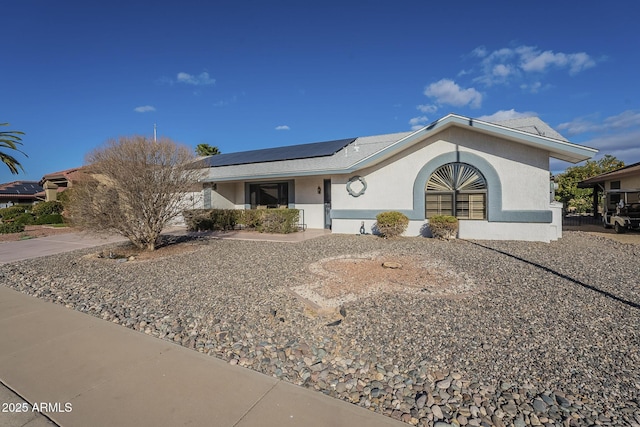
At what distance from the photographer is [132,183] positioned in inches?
361

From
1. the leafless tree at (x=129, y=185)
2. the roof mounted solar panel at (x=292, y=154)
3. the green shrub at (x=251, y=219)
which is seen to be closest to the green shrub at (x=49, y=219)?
the roof mounted solar panel at (x=292, y=154)

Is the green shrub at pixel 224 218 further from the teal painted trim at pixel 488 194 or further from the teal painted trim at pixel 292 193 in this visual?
the teal painted trim at pixel 488 194

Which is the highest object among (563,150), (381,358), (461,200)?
(563,150)

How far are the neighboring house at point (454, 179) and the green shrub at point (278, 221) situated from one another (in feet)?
6.73

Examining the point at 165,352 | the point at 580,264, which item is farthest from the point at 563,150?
the point at 165,352

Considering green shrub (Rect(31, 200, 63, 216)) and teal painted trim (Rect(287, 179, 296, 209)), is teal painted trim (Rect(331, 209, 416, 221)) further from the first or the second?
green shrub (Rect(31, 200, 63, 216))

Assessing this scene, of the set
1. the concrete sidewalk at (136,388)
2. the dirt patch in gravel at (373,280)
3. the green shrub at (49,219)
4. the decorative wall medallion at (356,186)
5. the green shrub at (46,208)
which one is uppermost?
the decorative wall medallion at (356,186)

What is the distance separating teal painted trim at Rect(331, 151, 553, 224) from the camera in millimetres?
11305

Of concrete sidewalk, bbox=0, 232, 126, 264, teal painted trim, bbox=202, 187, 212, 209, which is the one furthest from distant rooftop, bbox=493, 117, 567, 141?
concrete sidewalk, bbox=0, 232, 126, 264

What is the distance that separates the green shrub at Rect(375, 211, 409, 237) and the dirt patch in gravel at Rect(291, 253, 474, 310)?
12.2 ft

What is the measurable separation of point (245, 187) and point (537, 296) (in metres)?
16.1

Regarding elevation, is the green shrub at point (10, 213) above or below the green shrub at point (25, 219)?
above

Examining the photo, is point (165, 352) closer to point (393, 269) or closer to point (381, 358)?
point (381, 358)

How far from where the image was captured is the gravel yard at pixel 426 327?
2.91 meters
